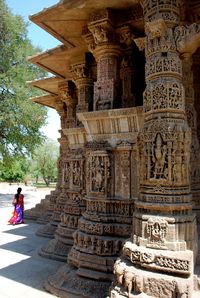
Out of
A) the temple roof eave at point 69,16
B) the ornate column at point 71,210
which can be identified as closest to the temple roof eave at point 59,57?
the temple roof eave at point 69,16

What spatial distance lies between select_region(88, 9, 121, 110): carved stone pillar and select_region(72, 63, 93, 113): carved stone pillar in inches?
48.2

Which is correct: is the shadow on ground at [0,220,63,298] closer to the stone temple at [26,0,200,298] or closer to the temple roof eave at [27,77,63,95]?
the stone temple at [26,0,200,298]

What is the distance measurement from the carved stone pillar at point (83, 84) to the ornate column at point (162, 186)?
2.51m

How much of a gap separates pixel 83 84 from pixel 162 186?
347cm

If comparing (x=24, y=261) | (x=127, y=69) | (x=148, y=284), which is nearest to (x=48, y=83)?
(x=127, y=69)

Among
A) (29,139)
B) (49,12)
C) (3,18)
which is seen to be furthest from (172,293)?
(3,18)

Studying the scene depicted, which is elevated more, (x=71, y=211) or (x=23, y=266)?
(x=71, y=211)

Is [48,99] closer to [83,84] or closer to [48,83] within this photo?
[48,83]

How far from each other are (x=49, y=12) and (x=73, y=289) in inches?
157

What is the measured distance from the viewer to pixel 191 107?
4617mm

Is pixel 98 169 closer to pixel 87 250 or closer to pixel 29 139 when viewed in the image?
pixel 87 250

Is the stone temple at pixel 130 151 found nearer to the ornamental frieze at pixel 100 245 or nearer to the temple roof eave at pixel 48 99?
the ornamental frieze at pixel 100 245

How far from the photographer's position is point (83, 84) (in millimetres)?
6055

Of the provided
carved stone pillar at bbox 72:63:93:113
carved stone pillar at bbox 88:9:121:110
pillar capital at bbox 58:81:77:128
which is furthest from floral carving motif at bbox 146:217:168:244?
pillar capital at bbox 58:81:77:128
